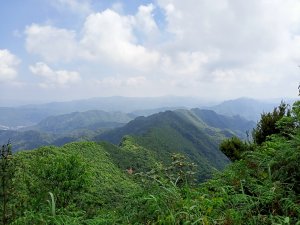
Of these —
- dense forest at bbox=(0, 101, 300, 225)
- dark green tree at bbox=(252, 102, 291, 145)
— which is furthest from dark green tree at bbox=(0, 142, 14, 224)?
dark green tree at bbox=(252, 102, 291, 145)

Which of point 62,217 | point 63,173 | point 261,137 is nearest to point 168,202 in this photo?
point 62,217

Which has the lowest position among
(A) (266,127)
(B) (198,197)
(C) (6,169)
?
(C) (6,169)

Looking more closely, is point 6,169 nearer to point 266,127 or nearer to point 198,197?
point 198,197

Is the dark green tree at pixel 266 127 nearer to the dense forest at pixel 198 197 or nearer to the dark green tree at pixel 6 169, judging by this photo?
the dense forest at pixel 198 197

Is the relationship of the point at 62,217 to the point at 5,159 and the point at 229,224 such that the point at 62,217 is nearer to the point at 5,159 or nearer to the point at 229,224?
the point at 229,224

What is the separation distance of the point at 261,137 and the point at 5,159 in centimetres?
1560

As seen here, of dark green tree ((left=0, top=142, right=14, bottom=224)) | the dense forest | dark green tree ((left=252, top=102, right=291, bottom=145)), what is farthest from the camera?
dark green tree ((left=252, top=102, right=291, bottom=145))

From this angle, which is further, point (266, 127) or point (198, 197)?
point (266, 127)

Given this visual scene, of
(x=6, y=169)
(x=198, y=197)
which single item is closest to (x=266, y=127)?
(x=6, y=169)

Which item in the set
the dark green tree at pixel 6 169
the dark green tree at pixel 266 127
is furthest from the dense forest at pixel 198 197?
the dark green tree at pixel 266 127

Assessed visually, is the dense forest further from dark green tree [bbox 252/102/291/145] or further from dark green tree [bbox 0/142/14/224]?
dark green tree [bbox 252/102/291/145]

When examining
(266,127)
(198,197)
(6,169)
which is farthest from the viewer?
(266,127)

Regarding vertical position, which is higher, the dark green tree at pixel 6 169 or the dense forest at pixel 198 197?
the dense forest at pixel 198 197

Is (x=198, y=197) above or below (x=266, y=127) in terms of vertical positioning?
above
